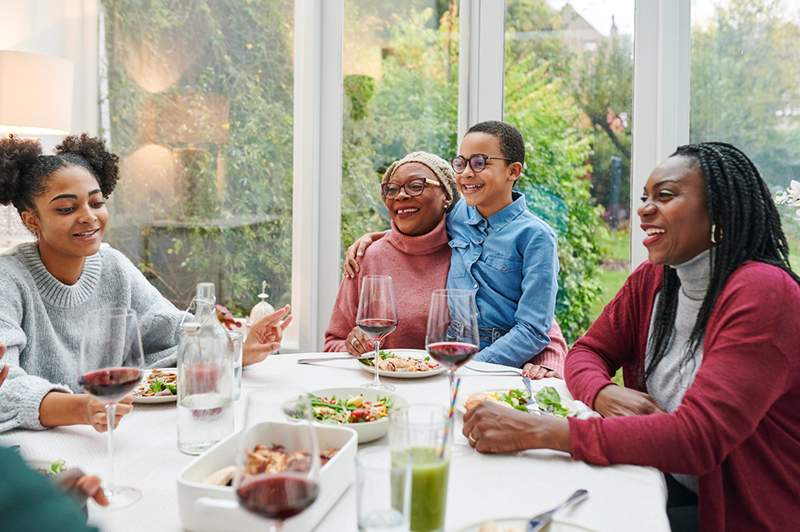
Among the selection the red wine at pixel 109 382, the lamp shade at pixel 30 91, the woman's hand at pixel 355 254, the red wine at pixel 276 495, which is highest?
the lamp shade at pixel 30 91

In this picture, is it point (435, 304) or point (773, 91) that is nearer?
point (435, 304)

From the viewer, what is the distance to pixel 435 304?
1297 millimetres

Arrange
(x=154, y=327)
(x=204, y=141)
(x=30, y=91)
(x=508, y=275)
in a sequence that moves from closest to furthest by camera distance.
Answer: (x=154, y=327) < (x=508, y=275) < (x=30, y=91) < (x=204, y=141)

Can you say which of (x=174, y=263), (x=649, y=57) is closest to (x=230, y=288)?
(x=174, y=263)

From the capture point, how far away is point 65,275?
70.2 inches

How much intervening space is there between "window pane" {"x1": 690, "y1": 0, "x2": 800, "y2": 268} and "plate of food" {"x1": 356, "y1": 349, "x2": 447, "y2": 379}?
6.15 ft

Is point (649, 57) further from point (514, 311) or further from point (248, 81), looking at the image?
point (248, 81)

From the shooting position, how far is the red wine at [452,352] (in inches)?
→ 49.5

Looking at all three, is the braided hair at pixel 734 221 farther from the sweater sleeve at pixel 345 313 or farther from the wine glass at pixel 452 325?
the sweater sleeve at pixel 345 313

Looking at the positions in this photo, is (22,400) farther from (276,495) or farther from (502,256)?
(502,256)

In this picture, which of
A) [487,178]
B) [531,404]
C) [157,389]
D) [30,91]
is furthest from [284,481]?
[30,91]

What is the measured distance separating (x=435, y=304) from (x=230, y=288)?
94.8 inches

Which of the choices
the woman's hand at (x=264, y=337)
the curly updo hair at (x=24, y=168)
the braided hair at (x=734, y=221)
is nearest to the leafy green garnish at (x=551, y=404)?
the braided hair at (x=734, y=221)

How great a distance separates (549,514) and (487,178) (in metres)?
1.59
